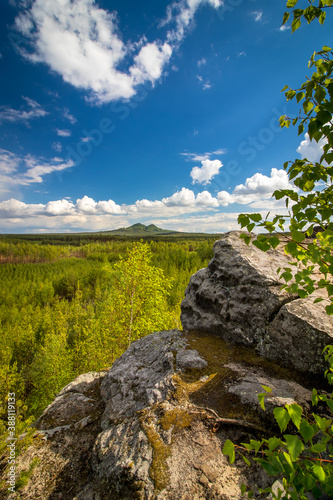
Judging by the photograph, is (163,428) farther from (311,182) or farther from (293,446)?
(311,182)

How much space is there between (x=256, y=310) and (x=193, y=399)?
90.7 inches

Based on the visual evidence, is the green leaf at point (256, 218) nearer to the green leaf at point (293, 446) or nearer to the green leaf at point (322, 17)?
the green leaf at point (293, 446)

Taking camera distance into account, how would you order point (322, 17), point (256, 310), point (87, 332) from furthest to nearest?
point (87, 332) → point (256, 310) → point (322, 17)

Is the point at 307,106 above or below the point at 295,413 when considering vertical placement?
above

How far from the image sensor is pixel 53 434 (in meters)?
4.10

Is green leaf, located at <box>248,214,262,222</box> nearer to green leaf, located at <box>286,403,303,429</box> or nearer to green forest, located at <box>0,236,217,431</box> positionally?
green leaf, located at <box>286,403,303,429</box>

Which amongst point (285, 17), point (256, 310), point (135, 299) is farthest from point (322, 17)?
point (135, 299)

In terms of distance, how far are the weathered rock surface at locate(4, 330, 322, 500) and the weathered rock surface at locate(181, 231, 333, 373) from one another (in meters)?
0.35

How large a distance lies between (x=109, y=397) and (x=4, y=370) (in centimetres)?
2171

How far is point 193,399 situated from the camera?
11.9ft

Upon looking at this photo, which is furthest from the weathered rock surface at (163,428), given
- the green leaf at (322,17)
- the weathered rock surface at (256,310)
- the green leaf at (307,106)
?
the green leaf at (322,17)

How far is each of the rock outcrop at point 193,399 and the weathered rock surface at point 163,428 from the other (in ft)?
0.05

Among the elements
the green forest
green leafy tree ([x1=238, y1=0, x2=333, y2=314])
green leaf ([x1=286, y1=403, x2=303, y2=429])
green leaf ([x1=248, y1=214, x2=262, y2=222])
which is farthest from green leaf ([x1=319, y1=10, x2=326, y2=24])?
the green forest

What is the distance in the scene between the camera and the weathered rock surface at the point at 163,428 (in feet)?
8.88
